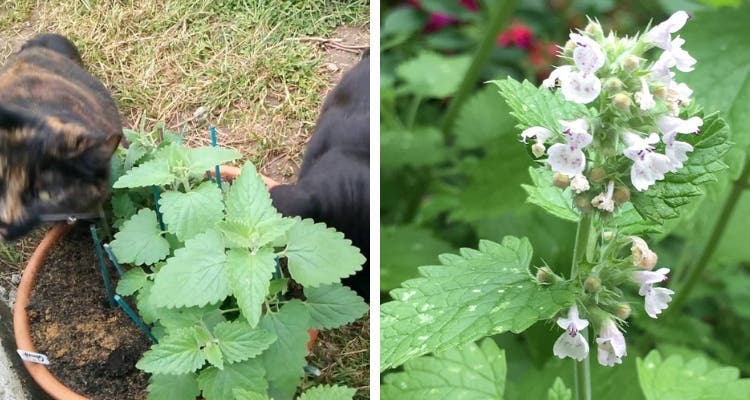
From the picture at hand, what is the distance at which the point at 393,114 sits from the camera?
1.79 metres

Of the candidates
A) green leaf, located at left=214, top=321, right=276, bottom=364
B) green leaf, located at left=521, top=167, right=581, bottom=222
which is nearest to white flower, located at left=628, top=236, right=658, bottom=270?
green leaf, located at left=521, top=167, right=581, bottom=222

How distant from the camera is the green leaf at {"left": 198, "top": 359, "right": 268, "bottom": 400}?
3.63 ft

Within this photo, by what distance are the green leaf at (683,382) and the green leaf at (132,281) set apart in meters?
0.69

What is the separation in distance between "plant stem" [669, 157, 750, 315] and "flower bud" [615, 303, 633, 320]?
544 millimetres

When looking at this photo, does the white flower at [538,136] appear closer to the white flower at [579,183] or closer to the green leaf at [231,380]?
the white flower at [579,183]

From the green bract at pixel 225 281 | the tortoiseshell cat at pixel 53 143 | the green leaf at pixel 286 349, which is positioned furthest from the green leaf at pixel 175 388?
the tortoiseshell cat at pixel 53 143

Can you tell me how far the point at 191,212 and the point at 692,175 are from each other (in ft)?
2.11

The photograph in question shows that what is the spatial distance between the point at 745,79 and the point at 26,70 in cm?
108

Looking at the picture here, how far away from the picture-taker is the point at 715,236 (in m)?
1.32

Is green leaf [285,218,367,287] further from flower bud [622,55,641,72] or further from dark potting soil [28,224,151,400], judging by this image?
flower bud [622,55,641,72]

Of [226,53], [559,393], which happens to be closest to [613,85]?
[559,393]

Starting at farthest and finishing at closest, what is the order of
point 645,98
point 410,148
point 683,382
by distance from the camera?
point 410,148
point 683,382
point 645,98

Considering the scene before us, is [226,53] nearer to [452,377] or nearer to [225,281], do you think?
[225,281]

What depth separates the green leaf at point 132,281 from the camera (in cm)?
125
